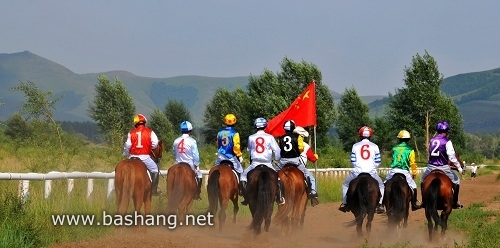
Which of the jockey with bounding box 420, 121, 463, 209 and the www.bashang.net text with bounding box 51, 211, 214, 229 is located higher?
the jockey with bounding box 420, 121, 463, 209

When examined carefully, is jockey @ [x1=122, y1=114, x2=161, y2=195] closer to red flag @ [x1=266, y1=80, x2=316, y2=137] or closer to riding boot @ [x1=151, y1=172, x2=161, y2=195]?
riding boot @ [x1=151, y1=172, x2=161, y2=195]

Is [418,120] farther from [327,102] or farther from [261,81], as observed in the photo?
[261,81]

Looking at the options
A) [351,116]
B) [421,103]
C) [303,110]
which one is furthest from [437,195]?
[351,116]

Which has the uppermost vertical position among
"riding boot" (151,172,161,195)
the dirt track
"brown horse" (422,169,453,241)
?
"riding boot" (151,172,161,195)

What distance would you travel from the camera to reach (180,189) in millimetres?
16266

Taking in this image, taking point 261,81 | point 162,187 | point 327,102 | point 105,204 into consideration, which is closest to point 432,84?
point 327,102

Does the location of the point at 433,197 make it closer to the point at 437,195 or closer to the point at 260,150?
the point at 437,195

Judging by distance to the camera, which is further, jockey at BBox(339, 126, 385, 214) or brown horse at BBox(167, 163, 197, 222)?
brown horse at BBox(167, 163, 197, 222)

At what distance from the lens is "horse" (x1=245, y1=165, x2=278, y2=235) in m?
14.9

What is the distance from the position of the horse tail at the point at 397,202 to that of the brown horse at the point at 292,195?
1.90 metres

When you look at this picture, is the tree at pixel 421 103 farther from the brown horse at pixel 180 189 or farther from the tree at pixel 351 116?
the brown horse at pixel 180 189

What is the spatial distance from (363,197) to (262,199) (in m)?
2.11

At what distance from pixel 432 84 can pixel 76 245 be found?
212 ft

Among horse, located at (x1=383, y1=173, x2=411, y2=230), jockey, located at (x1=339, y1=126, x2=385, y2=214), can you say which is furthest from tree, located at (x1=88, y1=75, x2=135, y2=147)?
jockey, located at (x1=339, y1=126, x2=385, y2=214)
